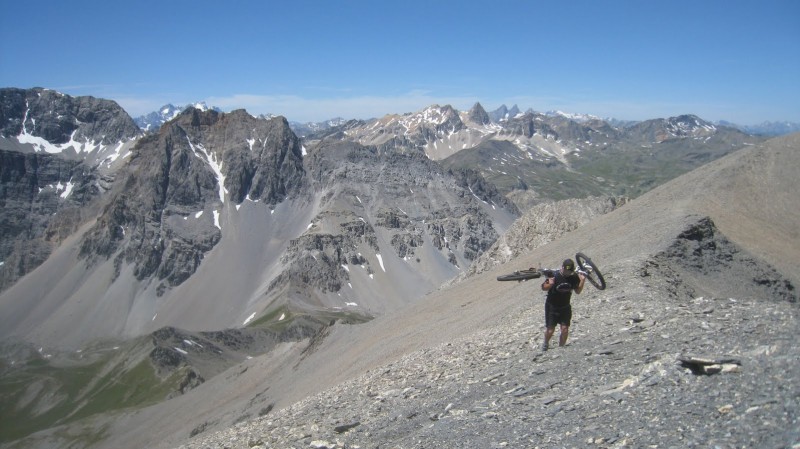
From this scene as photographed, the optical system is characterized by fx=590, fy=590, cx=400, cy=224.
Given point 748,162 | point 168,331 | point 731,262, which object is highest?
point 748,162

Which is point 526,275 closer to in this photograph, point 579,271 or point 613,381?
point 579,271

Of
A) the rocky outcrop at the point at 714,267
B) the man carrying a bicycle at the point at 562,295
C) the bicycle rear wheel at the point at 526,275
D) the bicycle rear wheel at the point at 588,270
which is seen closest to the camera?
the man carrying a bicycle at the point at 562,295

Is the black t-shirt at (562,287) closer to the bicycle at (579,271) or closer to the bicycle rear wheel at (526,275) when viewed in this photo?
the bicycle at (579,271)

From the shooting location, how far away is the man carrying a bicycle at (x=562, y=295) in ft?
67.9

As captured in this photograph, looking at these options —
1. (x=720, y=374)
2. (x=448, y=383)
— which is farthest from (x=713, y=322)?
(x=448, y=383)

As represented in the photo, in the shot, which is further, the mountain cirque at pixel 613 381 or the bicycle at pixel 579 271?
the bicycle at pixel 579 271

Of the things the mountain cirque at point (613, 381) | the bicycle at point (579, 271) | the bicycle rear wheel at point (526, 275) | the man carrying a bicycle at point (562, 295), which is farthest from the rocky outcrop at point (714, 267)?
the man carrying a bicycle at point (562, 295)

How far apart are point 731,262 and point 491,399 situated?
30.6 metres

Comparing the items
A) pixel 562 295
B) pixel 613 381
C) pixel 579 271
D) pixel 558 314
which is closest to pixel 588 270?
pixel 579 271

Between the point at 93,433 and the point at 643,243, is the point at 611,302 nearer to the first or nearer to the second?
the point at 643,243

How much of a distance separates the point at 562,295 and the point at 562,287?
0.99ft

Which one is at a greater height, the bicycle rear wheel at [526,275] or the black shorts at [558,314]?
the bicycle rear wheel at [526,275]

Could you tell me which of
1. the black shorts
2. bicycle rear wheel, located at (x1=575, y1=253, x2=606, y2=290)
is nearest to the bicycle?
bicycle rear wheel, located at (x1=575, y1=253, x2=606, y2=290)

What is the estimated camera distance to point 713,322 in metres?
18.7
